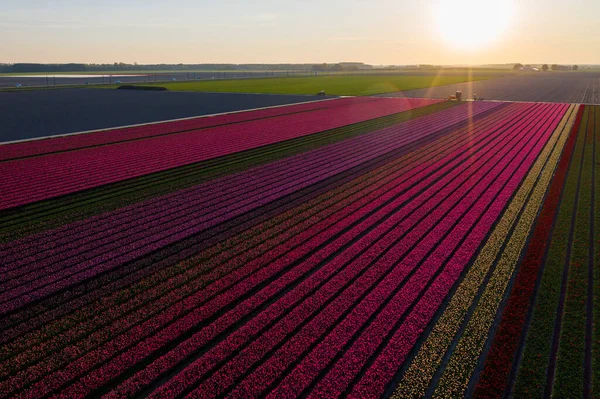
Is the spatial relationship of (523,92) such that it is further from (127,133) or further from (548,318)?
(548,318)

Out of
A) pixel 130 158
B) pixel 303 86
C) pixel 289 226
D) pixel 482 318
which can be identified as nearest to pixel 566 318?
pixel 482 318

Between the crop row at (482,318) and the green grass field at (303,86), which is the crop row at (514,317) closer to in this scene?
the crop row at (482,318)

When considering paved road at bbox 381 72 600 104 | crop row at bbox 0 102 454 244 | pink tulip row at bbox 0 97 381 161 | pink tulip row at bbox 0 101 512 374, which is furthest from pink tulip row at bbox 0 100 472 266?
paved road at bbox 381 72 600 104

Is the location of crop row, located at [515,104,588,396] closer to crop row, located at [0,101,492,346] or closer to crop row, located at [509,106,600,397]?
crop row, located at [509,106,600,397]

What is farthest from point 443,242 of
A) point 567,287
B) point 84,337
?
point 84,337

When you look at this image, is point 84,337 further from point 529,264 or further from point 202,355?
point 529,264
